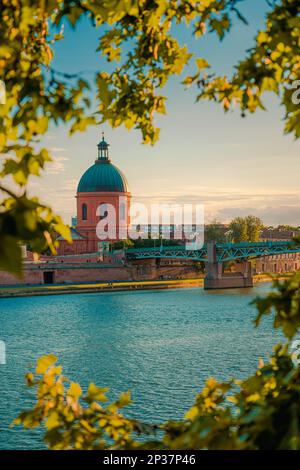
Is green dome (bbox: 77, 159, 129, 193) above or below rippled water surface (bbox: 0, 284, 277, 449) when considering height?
above

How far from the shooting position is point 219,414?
2678mm

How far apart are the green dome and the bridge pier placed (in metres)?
15.4

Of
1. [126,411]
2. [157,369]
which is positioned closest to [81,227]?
[157,369]

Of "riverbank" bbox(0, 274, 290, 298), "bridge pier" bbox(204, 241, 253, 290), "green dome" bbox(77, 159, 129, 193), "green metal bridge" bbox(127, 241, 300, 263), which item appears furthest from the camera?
"green dome" bbox(77, 159, 129, 193)

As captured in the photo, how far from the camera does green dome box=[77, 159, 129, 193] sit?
225 ft

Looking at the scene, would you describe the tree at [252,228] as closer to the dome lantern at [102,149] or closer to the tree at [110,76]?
the dome lantern at [102,149]

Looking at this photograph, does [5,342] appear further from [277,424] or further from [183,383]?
[277,424]

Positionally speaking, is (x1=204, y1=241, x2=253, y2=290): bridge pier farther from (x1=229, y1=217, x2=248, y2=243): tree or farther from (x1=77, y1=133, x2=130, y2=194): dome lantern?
(x1=77, y1=133, x2=130, y2=194): dome lantern

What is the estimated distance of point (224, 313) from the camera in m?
33.4

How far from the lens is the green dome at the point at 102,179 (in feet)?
225

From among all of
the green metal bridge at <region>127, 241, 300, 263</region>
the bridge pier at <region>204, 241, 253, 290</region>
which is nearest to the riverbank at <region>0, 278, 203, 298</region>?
the green metal bridge at <region>127, 241, 300, 263</region>

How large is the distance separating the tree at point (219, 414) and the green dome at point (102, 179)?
65369 millimetres

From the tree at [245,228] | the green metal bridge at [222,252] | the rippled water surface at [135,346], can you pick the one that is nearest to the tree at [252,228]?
the tree at [245,228]
